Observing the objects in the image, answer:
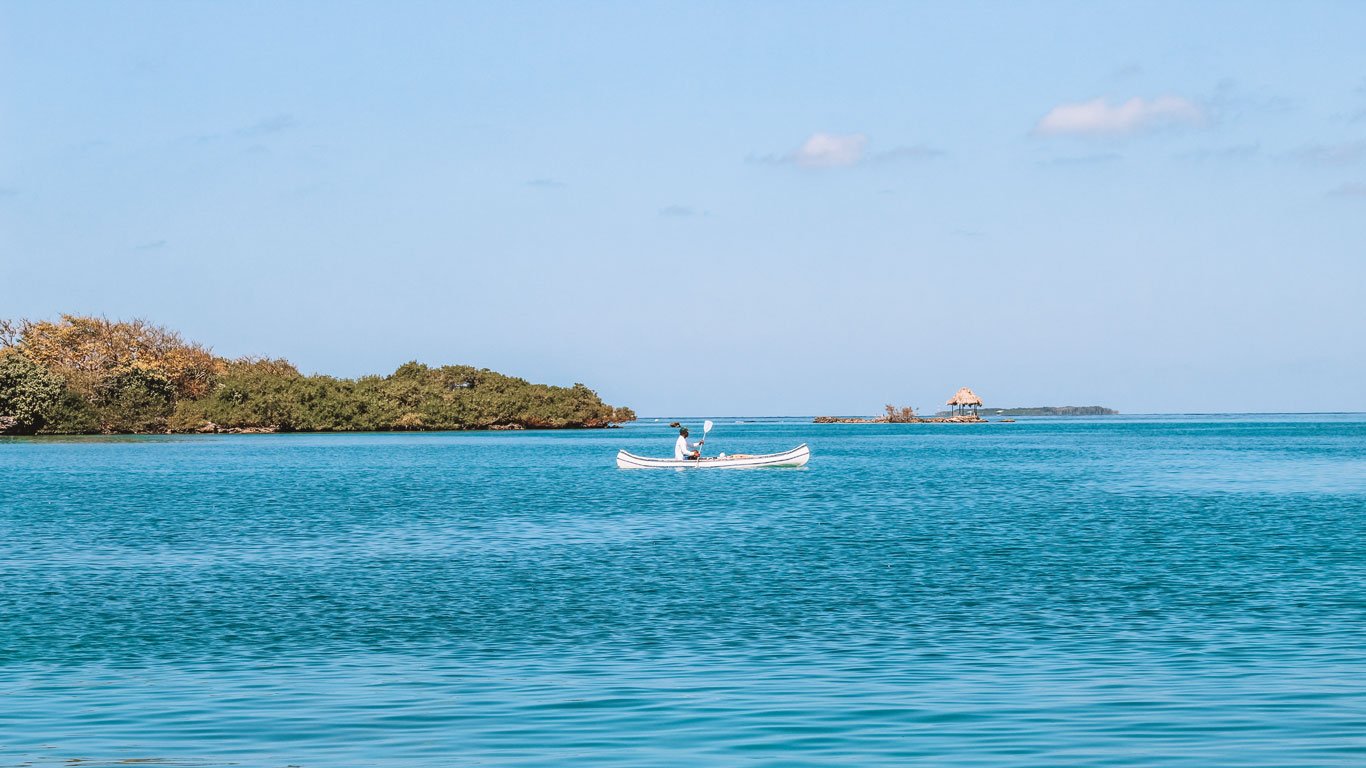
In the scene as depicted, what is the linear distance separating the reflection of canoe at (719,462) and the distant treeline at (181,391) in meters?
78.9

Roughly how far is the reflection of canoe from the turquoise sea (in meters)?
23.9

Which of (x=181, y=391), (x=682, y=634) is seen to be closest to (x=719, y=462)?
(x=682, y=634)

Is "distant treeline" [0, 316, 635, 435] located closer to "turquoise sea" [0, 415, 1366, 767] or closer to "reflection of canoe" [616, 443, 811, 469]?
"reflection of canoe" [616, 443, 811, 469]

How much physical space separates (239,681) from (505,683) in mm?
3586

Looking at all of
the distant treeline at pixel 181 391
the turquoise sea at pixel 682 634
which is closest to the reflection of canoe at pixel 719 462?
the turquoise sea at pixel 682 634

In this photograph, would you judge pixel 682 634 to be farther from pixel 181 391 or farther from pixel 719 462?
pixel 181 391

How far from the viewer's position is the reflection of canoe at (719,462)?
3041 inches

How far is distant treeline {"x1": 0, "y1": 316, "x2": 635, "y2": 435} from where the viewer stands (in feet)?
450

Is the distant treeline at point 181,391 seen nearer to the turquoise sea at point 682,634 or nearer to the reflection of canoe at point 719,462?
the reflection of canoe at point 719,462

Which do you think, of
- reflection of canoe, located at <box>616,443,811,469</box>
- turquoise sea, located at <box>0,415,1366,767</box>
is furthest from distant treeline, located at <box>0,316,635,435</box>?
turquoise sea, located at <box>0,415,1366,767</box>

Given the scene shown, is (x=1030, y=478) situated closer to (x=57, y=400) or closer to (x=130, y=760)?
(x=130, y=760)

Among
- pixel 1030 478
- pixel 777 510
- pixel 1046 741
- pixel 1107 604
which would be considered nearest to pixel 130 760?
pixel 1046 741

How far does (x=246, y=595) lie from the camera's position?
26969mm

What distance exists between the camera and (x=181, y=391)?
15825 centimetres
